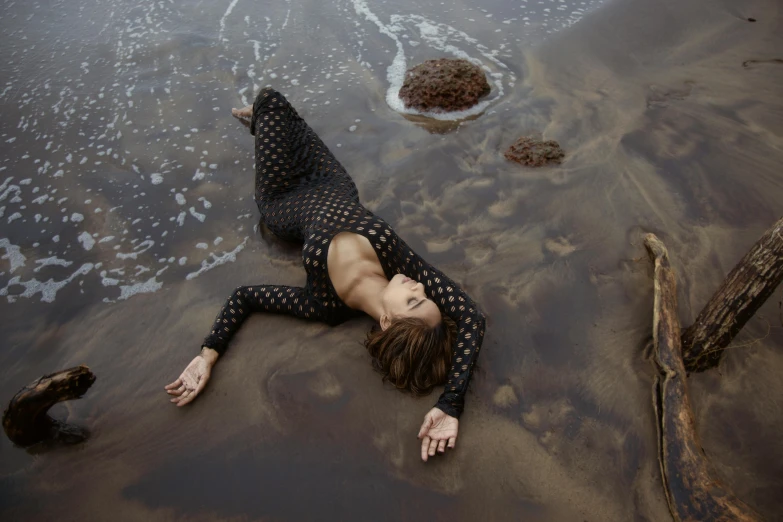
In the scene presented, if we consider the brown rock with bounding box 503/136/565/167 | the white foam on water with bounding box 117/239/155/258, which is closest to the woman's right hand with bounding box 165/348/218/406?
the white foam on water with bounding box 117/239/155/258

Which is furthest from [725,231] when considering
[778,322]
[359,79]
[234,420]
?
[359,79]

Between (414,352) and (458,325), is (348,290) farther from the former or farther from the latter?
(458,325)

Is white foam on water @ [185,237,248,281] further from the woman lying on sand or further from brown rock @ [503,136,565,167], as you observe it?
brown rock @ [503,136,565,167]

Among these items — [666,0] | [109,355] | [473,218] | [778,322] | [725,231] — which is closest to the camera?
[778,322]

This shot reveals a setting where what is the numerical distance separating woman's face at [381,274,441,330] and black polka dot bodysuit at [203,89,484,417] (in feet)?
0.59

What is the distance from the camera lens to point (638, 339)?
3.61 metres

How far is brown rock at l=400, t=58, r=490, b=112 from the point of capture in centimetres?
597

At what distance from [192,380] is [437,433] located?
171 centimetres

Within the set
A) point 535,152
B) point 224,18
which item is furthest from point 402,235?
point 224,18

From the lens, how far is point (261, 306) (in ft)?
12.6

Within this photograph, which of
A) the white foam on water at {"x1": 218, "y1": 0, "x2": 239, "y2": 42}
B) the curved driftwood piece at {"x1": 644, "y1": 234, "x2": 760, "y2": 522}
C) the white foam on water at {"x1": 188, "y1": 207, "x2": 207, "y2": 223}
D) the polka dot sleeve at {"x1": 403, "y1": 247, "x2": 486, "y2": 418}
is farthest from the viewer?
the white foam on water at {"x1": 218, "y1": 0, "x2": 239, "y2": 42}

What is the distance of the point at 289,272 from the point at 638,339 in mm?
2766

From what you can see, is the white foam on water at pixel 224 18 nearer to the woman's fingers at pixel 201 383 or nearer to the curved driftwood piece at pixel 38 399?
the woman's fingers at pixel 201 383

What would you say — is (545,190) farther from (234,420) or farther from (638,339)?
(234,420)
